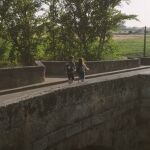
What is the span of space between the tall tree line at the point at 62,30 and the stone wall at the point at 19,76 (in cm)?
806

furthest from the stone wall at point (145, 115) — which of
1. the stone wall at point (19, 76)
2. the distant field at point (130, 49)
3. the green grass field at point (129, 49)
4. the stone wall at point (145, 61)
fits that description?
the stone wall at point (145, 61)

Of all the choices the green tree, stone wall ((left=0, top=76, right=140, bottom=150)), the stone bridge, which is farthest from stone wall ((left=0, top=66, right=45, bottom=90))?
the green tree

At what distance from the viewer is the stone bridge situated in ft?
34.8

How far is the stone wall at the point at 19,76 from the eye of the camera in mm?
19469

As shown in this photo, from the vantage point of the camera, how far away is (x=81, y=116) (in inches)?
528

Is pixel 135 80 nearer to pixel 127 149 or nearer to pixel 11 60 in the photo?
pixel 127 149

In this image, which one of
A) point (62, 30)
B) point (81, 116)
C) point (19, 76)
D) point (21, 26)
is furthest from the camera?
point (62, 30)

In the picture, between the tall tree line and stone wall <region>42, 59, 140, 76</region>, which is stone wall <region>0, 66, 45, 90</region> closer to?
stone wall <region>42, 59, 140, 76</region>

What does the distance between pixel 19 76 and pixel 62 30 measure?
11.9 metres

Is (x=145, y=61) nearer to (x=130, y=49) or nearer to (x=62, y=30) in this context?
(x=62, y=30)

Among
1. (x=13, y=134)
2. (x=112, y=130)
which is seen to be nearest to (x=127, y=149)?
(x=112, y=130)

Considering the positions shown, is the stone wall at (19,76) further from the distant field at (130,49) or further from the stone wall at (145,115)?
the distant field at (130,49)

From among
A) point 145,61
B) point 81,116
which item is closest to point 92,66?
point 145,61

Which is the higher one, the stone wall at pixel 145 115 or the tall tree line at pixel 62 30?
the tall tree line at pixel 62 30
